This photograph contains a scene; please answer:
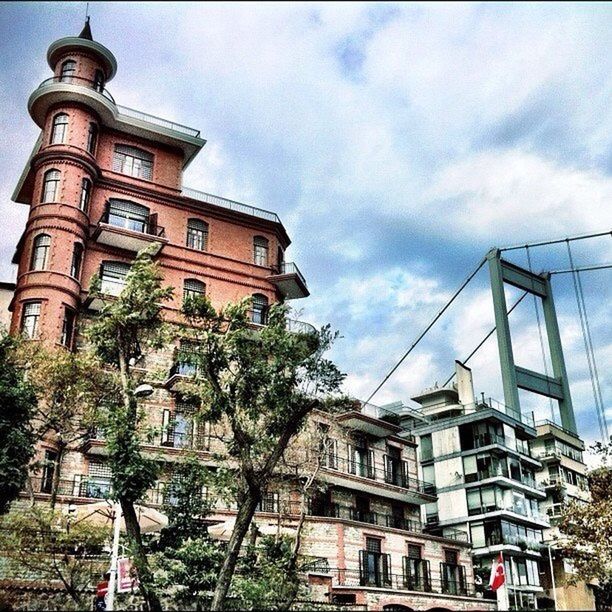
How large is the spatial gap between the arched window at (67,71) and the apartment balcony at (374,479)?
24.6 m

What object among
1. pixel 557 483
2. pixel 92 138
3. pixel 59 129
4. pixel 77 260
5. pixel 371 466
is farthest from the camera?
pixel 557 483

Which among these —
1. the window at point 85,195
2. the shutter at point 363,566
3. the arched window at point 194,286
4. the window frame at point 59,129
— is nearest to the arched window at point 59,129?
the window frame at point 59,129

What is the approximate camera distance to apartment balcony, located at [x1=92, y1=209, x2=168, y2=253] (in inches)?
1535

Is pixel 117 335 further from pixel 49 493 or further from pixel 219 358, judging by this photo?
pixel 49 493

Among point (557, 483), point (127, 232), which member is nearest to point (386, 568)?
point (557, 483)

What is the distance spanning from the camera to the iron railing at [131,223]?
4041cm

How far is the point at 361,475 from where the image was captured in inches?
1682

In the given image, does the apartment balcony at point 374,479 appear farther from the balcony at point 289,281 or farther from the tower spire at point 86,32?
the tower spire at point 86,32

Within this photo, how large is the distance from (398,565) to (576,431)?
2957cm

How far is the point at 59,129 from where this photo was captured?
131 ft

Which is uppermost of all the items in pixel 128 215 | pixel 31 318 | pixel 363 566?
pixel 128 215

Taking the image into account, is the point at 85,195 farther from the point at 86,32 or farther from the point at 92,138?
the point at 86,32

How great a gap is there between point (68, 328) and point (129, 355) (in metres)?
12.5

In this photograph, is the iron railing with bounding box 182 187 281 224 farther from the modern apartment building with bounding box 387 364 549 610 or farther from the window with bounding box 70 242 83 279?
the modern apartment building with bounding box 387 364 549 610
